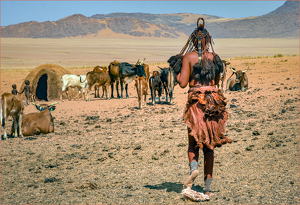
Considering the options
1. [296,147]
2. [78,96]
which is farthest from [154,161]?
[78,96]

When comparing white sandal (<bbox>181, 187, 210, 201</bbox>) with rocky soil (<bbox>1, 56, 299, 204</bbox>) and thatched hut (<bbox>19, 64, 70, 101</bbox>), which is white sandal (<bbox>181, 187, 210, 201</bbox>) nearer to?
rocky soil (<bbox>1, 56, 299, 204</bbox>)

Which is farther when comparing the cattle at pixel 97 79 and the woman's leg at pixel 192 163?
the cattle at pixel 97 79

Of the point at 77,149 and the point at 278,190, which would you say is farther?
the point at 77,149

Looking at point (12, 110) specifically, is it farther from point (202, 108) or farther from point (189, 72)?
point (202, 108)

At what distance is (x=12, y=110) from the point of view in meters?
10.1

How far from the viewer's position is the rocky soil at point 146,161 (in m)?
5.22

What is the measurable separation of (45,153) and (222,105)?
17.5 feet

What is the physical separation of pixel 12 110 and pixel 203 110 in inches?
291

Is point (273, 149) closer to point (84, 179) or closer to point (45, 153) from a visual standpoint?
point (84, 179)

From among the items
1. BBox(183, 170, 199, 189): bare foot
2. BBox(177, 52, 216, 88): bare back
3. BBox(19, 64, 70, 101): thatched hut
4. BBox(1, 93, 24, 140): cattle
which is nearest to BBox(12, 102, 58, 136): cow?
BBox(1, 93, 24, 140): cattle

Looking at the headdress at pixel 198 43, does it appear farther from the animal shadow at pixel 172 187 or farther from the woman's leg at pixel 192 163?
the animal shadow at pixel 172 187

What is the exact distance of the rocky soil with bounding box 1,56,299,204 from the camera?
17.1 feet

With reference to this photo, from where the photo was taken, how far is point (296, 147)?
695 centimetres

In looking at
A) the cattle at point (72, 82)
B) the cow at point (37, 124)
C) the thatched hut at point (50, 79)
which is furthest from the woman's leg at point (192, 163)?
the thatched hut at point (50, 79)
